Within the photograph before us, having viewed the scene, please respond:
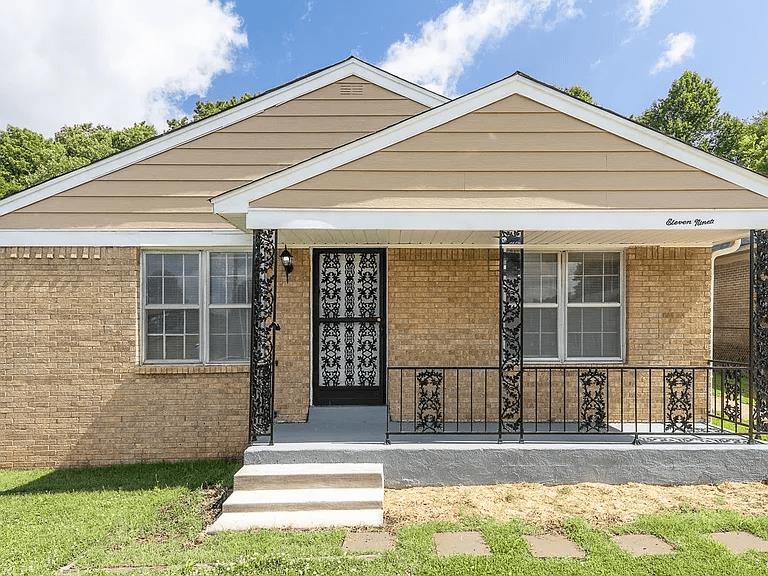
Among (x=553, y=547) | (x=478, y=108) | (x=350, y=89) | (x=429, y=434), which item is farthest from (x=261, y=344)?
(x=350, y=89)

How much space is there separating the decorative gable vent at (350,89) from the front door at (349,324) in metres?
2.27

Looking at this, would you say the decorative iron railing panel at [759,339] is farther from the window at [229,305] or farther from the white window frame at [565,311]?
the window at [229,305]

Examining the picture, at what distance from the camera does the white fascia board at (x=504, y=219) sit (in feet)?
17.6

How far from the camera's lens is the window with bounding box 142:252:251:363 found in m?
6.99

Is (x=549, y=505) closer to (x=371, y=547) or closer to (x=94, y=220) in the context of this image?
(x=371, y=547)

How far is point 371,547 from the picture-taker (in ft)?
13.8

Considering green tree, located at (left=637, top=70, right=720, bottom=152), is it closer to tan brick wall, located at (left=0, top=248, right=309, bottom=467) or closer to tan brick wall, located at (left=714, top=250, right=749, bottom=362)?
tan brick wall, located at (left=714, top=250, right=749, bottom=362)

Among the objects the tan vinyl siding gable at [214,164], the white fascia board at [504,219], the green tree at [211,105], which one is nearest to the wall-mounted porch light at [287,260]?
the tan vinyl siding gable at [214,164]

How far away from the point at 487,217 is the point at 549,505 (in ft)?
10.0

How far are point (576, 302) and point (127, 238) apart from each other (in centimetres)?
637

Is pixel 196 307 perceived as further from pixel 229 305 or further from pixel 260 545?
pixel 260 545

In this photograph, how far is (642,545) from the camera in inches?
166

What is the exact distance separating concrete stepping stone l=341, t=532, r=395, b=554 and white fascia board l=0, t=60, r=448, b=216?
5544mm

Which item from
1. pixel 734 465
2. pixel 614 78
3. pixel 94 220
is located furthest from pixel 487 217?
pixel 614 78
